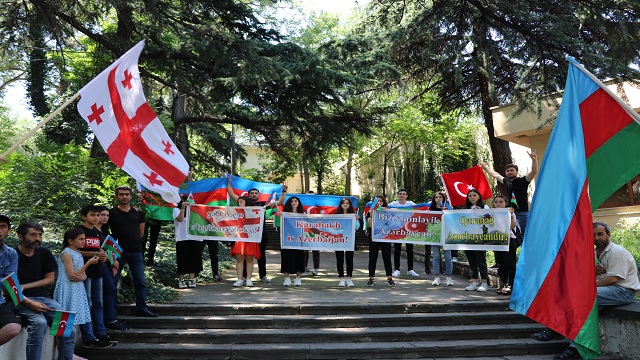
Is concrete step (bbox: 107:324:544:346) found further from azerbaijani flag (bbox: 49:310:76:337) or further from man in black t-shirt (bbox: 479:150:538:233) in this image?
man in black t-shirt (bbox: 479:150:538:233)

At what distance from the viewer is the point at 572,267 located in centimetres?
573

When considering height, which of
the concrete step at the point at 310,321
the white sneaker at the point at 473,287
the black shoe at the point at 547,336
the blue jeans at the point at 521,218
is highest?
the blue jeans at the point at 521,218

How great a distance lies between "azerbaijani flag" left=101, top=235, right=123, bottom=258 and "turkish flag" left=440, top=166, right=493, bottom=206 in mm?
7831

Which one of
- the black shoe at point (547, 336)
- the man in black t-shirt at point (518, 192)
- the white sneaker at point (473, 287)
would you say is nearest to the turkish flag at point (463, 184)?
the man in black t-shirt at point (518, 192)

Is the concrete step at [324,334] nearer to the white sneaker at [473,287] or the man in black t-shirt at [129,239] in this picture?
the man in black t-shirt at [129,239]

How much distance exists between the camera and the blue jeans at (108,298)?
7.76 meters

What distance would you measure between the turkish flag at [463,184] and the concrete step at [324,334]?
5.02 meters

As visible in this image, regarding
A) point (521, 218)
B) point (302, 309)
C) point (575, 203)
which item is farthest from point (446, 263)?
point (575, 203)

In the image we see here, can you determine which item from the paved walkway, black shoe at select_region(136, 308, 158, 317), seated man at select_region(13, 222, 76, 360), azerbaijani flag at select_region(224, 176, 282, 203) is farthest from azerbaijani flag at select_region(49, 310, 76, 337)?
azerbaijani flag at select_region(224, 176, 282, 203)

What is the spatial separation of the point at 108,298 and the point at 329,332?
321 centimetres

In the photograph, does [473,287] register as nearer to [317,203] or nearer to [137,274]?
[317,203]

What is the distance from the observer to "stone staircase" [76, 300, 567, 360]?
7297mm

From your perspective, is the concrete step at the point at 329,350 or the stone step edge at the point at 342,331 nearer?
the concrete step at the point at 329,350

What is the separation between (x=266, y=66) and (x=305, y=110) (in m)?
2.39
